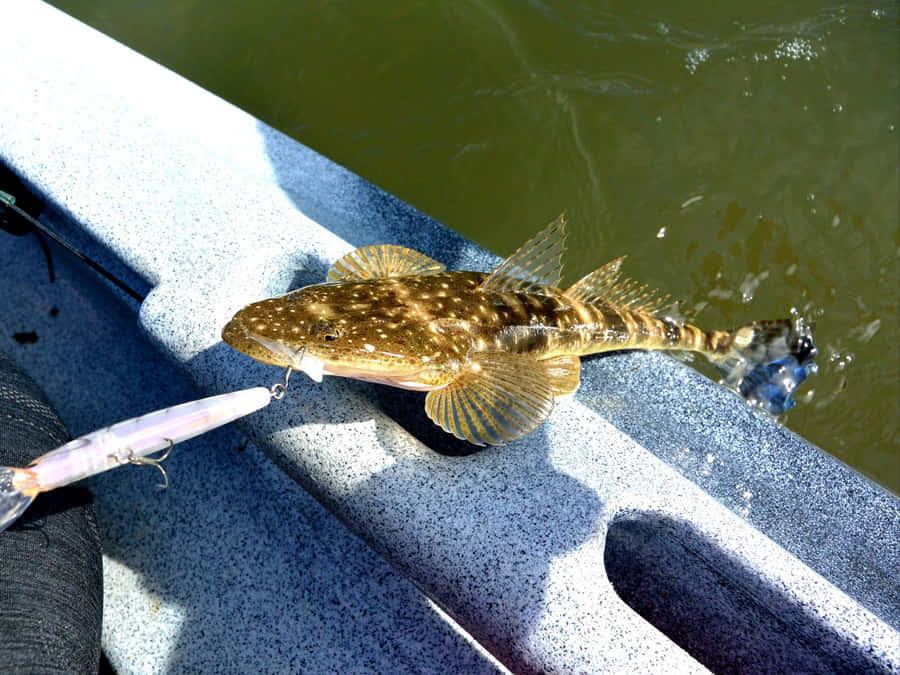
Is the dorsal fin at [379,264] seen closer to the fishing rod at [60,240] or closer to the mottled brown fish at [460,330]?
the mottled brown fish at [460,330]

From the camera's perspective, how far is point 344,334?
Answer: 204 cm

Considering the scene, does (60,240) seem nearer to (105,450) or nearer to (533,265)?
(105,450)

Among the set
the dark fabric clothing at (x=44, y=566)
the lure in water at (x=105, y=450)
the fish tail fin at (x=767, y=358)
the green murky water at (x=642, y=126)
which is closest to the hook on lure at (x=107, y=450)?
the lure in water at (x=105, y=450)

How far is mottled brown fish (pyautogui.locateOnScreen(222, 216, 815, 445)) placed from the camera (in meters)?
2.00

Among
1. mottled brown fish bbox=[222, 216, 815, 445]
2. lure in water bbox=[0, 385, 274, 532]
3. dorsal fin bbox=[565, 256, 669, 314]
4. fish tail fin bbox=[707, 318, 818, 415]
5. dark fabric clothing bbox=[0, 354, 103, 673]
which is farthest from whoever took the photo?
fish tail fin bbox=[707, 318, 818, 415]

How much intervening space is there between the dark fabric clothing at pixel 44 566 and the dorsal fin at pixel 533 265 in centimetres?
173

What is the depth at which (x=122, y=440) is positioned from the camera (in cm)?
167

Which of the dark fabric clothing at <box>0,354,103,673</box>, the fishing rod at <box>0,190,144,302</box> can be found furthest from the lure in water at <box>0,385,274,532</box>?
the fishing rod at <box>0,190,144,302</box>

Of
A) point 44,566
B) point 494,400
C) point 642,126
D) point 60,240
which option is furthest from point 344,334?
point 642,126

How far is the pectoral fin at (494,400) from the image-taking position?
6.87 ft

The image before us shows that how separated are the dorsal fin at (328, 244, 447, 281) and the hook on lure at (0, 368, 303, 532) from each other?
0.74 metres

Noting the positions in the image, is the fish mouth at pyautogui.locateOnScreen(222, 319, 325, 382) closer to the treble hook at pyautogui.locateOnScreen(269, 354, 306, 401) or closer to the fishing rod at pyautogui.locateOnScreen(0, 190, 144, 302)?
→ the treble hook at pyautogui.locateOnScreen(269, 354, 306, 401)

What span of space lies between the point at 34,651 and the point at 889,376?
5.08 m

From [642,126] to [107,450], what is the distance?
4557 mm
